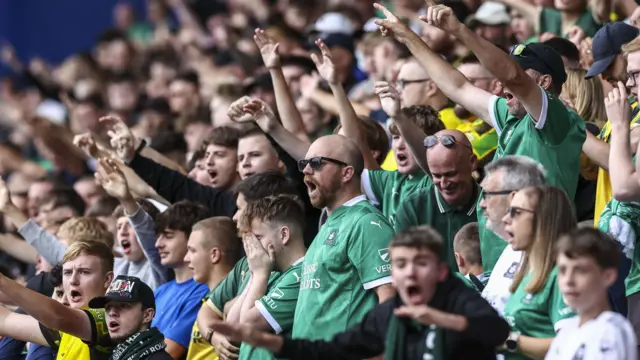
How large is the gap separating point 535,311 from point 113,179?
408 cm

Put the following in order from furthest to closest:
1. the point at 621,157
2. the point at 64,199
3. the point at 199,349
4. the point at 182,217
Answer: the point at 64,199, the point at 182,217, the point at 199,349, the point at 621,157

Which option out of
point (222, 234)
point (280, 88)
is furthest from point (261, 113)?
point (222, 234)

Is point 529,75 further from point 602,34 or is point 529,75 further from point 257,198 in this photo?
point 257,198

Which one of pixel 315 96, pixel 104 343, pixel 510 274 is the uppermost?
pixel 315 96

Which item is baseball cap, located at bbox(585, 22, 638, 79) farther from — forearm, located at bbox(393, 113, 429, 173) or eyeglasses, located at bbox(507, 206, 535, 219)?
eyeglasses, located at bbox(507, 206, 535, 219)

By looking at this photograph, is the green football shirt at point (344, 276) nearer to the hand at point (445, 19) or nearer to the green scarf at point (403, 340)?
the hand at point (445, 19)

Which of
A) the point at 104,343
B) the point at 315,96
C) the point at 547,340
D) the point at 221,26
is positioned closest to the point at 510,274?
the point at 547,340

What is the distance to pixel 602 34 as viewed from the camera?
7305 mm

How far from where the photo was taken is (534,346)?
5.10m

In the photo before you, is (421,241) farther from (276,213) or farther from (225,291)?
(225,291)

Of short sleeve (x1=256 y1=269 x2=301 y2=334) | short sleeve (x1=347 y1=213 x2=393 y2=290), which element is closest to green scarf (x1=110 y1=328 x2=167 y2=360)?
short sleeve (x1=256 y1=269 x2=301 y2=334)

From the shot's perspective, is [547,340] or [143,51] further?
[143,51]

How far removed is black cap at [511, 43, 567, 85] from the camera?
658cm

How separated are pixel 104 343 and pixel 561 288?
312 centimetres
